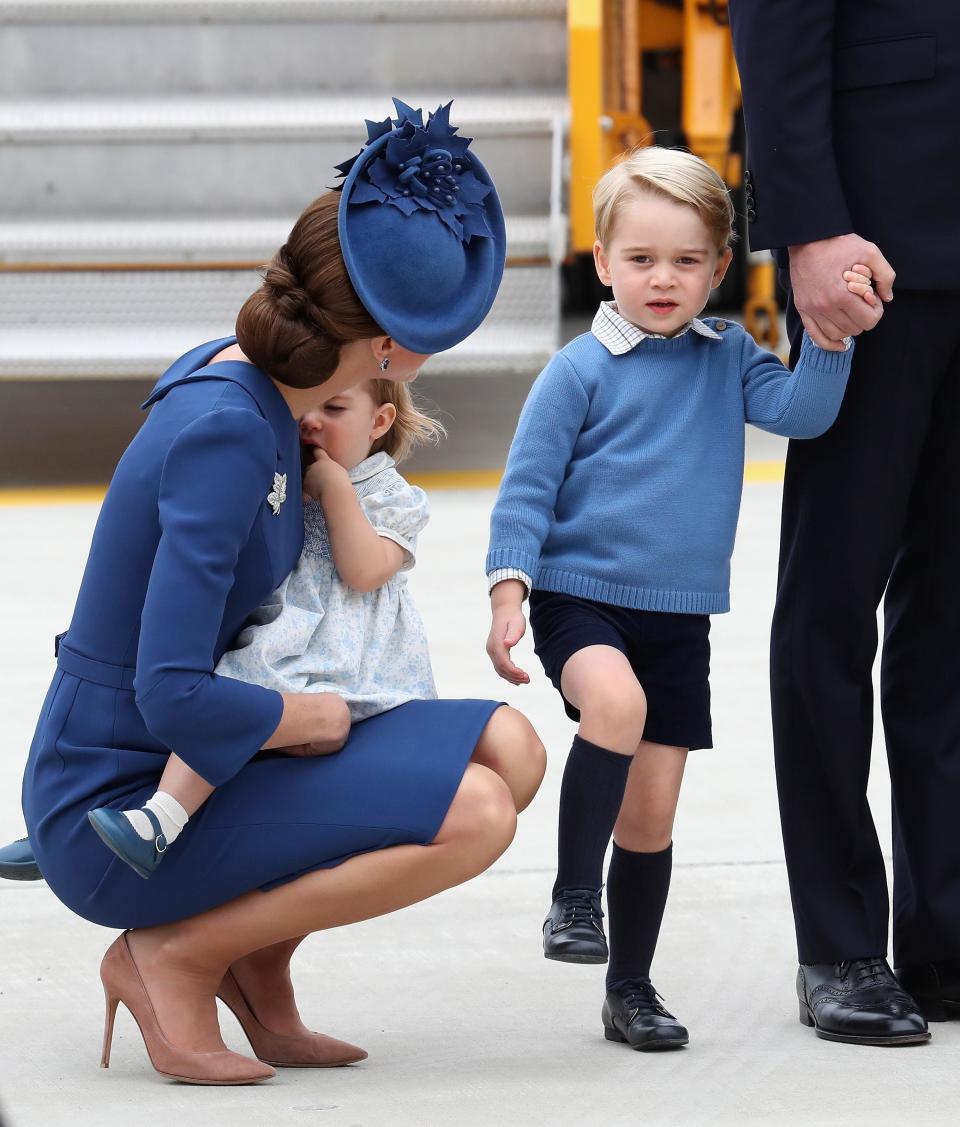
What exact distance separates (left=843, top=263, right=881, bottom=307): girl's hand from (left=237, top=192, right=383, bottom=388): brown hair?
22.3 inches

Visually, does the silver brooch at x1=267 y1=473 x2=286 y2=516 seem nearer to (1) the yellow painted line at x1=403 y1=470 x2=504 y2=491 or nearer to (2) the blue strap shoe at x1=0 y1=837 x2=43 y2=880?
(2) the blue strap shoe at x1=0 y1=837 x2=43 y2=880

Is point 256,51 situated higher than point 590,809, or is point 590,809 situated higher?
point 256,51

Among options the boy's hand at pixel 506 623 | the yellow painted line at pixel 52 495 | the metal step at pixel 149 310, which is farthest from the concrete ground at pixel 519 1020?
the metal step at pixel 149 310

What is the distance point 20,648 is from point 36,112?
281 cm

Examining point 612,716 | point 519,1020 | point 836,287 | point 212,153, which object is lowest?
point 519,1020

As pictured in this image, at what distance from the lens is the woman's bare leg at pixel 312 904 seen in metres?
2.18

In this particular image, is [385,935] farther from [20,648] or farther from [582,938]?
[20,648]

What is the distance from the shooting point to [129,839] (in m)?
2.04

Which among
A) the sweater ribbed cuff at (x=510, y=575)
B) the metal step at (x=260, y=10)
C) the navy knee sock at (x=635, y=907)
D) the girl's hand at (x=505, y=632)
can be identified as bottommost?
the navy knee sock at (x=635, y=907)

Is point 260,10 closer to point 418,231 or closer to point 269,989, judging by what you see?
point 418,231

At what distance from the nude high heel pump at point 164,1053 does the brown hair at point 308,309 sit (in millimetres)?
719

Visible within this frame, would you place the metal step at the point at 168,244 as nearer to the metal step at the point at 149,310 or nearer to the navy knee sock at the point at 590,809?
the metal step at the point at 149,310

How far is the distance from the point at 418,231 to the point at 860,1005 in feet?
3.71

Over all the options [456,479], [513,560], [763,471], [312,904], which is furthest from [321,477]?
[763,471]
